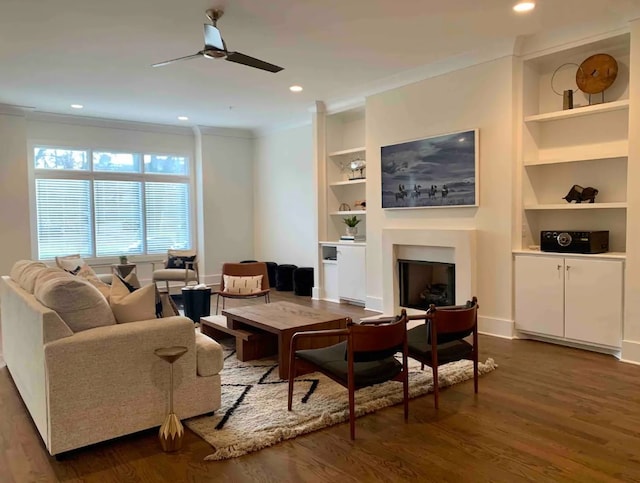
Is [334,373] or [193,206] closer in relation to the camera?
[334,373]

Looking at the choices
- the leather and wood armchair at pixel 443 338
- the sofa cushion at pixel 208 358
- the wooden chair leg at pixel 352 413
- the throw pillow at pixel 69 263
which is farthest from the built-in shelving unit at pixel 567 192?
the throw pillow at pixel 69 263

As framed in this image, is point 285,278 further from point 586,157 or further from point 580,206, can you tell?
point 586,157

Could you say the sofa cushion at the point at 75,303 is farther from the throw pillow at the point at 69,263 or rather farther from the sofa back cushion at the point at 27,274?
the throw pillow at the point at 69,263

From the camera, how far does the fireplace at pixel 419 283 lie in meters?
5.95

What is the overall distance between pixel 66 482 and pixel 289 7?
11.4 feet

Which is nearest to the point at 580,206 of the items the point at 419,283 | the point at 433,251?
the point at 433,251

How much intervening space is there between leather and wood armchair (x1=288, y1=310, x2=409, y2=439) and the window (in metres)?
6.22

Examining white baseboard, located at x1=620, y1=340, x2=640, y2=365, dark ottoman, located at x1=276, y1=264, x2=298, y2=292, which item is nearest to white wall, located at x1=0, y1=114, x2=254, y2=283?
dark ottoman, located at x1=276, y1=264, x2=298, y2=292

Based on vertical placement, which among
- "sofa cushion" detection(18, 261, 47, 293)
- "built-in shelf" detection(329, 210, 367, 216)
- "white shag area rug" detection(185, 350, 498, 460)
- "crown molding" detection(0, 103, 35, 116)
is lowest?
"white shag area rug" detection(185, 350, 498, 460)

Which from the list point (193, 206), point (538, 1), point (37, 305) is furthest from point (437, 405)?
point (193, 206)

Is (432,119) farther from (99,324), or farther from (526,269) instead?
(99,324)

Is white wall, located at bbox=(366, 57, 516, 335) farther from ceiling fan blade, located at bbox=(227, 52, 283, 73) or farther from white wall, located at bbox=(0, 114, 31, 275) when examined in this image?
white wall, located at bbox=(0, 114, 31, 275)

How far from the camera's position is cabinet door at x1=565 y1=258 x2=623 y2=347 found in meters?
4.21

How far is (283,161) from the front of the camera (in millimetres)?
Result: 8875
